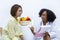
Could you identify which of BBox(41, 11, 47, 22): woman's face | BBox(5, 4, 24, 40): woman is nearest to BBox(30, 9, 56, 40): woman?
BBox(41, 11, 47, 22): woman's face

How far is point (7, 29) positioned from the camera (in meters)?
1.58

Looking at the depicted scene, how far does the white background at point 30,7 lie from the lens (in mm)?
1902

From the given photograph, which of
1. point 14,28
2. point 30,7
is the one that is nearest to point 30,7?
point 30,7

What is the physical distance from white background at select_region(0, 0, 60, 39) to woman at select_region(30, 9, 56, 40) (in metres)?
0.21

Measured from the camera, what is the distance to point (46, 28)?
163 cm

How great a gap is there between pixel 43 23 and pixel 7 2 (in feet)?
1.46

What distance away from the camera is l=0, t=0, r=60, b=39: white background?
190 cm

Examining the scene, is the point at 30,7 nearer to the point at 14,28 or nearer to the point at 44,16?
the point at 44,16

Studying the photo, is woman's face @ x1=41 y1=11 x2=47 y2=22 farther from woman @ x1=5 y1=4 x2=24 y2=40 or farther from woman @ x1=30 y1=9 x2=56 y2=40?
woman @ x1=5 y1=4 x2=24 y2=40

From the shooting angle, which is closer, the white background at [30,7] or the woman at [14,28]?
the woman at [14,28]

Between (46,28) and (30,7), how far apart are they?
14.8 inches

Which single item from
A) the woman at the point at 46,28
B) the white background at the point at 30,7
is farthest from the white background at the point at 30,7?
the woman at the point at 46,28

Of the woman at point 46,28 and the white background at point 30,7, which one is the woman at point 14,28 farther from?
the white background at point 30,7

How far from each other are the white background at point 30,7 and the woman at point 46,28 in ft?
0.70
